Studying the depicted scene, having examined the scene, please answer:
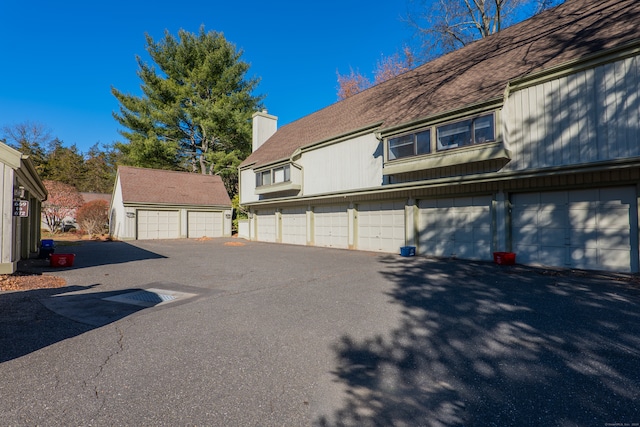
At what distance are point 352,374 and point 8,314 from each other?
18.7 feet

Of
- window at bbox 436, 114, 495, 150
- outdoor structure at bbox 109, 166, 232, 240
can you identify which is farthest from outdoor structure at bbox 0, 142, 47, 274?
outdoor structure at bbox 109, 166, 232, 240

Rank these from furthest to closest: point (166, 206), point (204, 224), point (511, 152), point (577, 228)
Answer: point (204, 224), point (166, 206), point (511, 152), point (577, 228)

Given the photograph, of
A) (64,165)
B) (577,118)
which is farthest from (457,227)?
(64,165)

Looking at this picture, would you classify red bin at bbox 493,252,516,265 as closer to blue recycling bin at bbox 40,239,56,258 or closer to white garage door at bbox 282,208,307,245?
white garage door at bbox 282,208,307,245

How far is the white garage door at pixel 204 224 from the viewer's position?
24.9 m

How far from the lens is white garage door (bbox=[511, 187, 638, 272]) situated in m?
8.20

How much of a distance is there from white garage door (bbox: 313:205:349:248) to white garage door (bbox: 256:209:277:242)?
4257 millimetres

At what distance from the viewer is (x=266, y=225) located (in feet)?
72.2

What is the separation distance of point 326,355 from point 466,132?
9.53m

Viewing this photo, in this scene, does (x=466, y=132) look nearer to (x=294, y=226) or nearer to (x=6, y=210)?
(x=294, y=226)

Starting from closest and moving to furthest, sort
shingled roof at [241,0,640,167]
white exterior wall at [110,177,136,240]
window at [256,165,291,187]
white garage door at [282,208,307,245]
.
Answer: shingled roof at [241,0,640,167] < white garage door at [282,208,307,245] < window at [256,165,291,187] < white exterior wall at [110,177,136,240]

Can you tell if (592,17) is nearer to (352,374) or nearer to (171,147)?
(352,374)

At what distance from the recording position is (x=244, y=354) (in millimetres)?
3773

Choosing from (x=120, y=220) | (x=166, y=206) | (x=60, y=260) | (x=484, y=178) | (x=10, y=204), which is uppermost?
(x=484, y=178)
